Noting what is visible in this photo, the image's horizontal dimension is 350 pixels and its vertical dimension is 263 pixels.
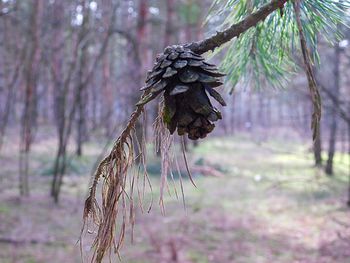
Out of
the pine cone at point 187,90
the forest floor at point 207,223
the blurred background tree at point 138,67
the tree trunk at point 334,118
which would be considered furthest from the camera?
the tree trunk at point 334,118

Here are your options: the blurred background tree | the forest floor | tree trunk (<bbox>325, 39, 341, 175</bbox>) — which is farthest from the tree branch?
tree trunk (<bbox>325, 39, 341, 175</bbox>)

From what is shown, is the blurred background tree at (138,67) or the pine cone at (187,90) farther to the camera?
the blurred background tree at (138,67)

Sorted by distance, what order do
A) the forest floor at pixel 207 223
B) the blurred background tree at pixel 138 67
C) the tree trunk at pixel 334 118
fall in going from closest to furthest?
the blurred background tree at pixel 138 67 → the forest floor at pixel 207 223 → the tree trunk at pixel 334 118

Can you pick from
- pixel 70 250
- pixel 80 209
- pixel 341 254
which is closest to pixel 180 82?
pixel 70 250

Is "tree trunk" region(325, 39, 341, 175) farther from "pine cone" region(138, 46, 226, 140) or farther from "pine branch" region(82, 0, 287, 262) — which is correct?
"pine cone" region(138, 46, 226, 140)

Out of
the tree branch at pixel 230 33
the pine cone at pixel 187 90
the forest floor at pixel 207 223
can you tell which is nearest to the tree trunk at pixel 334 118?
the forest floor at pixel 207 223

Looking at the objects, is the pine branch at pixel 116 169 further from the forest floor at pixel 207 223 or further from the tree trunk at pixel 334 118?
the tree trunk at pixel 334 118

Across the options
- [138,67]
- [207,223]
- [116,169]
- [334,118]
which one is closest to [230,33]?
[116,169]
